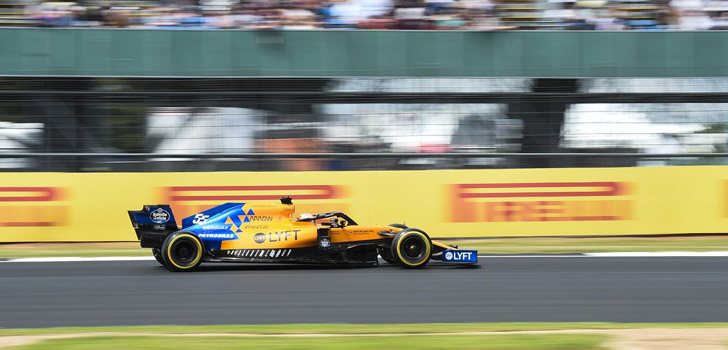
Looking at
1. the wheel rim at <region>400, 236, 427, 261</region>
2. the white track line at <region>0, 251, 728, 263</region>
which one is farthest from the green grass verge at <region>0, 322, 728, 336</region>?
the white track line at <region>0, 251, 728, 263</region>

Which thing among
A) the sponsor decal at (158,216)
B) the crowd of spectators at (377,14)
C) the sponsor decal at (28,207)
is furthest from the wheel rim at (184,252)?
the crowd of spectators at (377,14)

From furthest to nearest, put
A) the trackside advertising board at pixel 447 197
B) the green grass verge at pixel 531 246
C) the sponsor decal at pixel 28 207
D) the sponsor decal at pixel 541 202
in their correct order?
the sponsor decal at pixel 541 202, the trackside advertising board at pixel 447 197, the sponsor decal at pixel 28 207, the green grass verge at pixel 531 246

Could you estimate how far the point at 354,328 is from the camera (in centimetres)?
710

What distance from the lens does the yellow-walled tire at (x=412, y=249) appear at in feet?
34.6

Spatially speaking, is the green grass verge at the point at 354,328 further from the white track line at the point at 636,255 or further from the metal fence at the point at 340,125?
the metal fence at the point at 340,125

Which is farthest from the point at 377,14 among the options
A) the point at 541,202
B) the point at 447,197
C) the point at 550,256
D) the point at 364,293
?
the point at 364,293

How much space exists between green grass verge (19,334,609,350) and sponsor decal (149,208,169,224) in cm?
400

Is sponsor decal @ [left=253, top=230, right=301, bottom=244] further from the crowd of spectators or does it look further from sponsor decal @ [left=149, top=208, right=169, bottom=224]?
the crowd of spectators

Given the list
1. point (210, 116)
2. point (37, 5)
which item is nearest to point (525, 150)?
point (210, 116)

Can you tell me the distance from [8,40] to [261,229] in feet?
24.5

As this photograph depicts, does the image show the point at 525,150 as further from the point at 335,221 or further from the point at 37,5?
the point at 37,5

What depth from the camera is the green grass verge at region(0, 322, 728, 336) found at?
22.8ft

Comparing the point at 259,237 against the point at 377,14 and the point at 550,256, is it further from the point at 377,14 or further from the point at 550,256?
the point at 377,14

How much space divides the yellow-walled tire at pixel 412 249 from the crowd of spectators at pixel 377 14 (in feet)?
21.3
